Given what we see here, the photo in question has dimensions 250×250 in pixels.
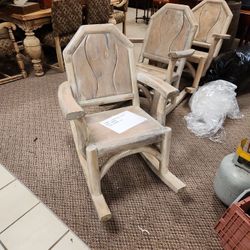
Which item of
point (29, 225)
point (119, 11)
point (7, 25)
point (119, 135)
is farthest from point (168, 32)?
point (119, 11)

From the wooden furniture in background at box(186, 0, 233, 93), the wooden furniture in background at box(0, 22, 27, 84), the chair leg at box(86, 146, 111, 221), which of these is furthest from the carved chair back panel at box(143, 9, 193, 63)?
the wooden furniture in background at box(0, 22, 27, 84)

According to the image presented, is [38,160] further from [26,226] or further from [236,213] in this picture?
[236,213]

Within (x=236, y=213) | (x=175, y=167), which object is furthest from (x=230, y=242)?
(x=175, y=167)

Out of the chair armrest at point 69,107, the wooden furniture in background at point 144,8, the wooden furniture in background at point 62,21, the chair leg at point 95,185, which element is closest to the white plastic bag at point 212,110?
the chair leg at point 95,185

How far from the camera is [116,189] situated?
58.5 inches

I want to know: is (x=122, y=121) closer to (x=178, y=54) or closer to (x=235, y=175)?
(x=235, y=175)

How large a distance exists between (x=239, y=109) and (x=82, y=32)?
1.78 metres

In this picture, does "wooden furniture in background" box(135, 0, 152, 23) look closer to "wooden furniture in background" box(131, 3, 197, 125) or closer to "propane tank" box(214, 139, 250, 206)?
"wooden furniture in background" box(131, 3, 197, 125)

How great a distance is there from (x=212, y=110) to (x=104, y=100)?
1.06 metres

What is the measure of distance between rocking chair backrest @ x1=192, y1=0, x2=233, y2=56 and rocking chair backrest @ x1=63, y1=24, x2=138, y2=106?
1.47 metres

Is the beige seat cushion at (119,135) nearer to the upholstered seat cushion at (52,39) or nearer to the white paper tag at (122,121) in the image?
the white paper tag at (122,121)

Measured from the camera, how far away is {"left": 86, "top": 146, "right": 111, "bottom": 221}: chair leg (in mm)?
1172

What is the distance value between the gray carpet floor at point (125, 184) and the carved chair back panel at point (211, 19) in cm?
101

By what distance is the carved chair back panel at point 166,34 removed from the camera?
2.05 metres
